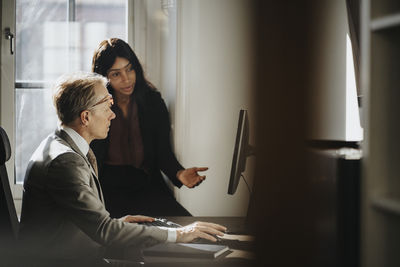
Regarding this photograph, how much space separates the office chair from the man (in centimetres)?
3

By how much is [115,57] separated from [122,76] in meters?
0.07

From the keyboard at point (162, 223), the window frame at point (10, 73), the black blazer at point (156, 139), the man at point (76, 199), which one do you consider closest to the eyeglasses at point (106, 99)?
the man at point (76, 199)

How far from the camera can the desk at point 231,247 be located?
5.82 feet

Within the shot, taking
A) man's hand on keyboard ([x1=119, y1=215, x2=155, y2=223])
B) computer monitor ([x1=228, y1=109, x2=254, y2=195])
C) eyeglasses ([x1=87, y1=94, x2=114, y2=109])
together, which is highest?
eyeglasses ([x1=87, y1=94, x2=114, y2=109])

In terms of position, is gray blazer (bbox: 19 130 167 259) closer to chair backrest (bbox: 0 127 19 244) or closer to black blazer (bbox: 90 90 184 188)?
chair backrest (bbox: 0 127 19 244)

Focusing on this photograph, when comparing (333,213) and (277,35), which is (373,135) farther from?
(277,35)

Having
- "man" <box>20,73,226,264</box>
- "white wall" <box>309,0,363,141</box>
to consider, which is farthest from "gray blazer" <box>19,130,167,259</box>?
"white wall" <box>309,0,363,141</box>

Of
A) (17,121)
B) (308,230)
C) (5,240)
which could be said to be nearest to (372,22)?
(308,230)

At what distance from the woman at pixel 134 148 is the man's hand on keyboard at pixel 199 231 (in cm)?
7

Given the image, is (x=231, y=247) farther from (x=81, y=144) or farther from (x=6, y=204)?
(x=6, y=204)

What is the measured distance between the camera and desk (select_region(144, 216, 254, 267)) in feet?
5.82

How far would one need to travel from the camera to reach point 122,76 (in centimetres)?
188

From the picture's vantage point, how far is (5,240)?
186 cm

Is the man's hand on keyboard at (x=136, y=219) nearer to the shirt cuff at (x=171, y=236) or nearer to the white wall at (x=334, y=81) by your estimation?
the shirt cuff at (x=171, y=236)
